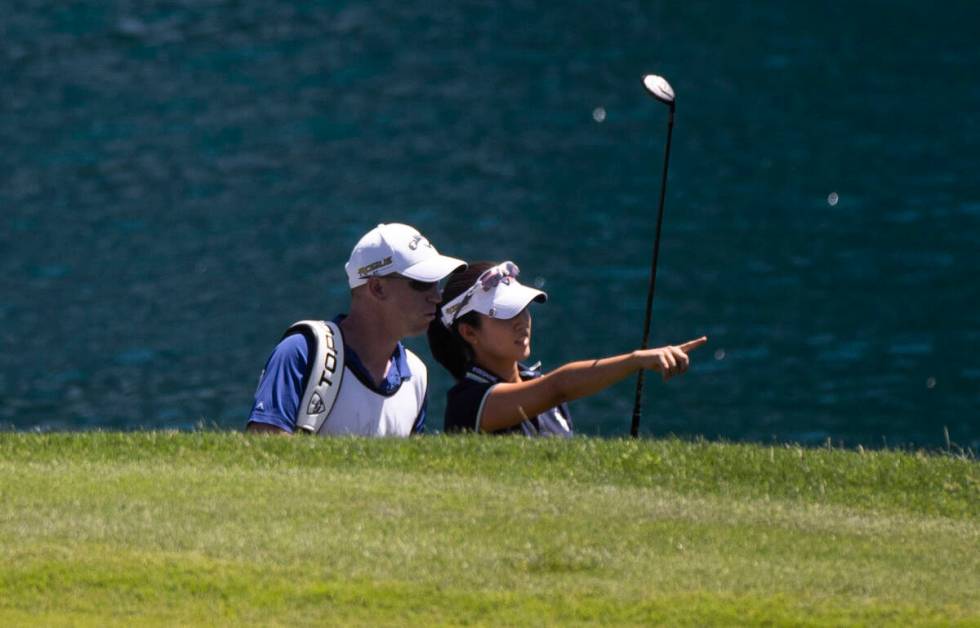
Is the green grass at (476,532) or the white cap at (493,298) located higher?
the white cap at (493,298)

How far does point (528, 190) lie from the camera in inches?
905

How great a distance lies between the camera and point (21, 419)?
1889 cm

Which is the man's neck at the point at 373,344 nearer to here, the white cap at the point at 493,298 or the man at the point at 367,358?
the man at the point at 367,358

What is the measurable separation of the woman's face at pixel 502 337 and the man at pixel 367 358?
200mm

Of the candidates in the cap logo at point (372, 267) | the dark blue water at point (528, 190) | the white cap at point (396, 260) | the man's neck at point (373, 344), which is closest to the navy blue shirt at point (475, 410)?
the man's neck at point (373, 344)

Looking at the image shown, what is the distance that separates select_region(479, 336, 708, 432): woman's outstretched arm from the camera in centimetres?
673

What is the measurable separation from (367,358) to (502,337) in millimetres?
502

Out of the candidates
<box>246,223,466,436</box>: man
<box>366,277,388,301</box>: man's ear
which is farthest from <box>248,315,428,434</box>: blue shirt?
<box>366,277,388,301</box>: man's ear

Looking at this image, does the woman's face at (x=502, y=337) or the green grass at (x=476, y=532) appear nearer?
the green grass at (x=476, y=532)

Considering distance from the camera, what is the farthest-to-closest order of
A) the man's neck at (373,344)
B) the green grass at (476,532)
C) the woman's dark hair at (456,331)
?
the woman's dark hair at (456,331) → the man's neck at (373,344) → the green grass at (476,532)

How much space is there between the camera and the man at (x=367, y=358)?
22.6 feet

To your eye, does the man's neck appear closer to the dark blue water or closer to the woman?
the woman

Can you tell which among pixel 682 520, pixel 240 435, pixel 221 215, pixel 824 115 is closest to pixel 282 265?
pixel 221 215

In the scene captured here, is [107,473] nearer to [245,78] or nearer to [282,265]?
[282,265]
